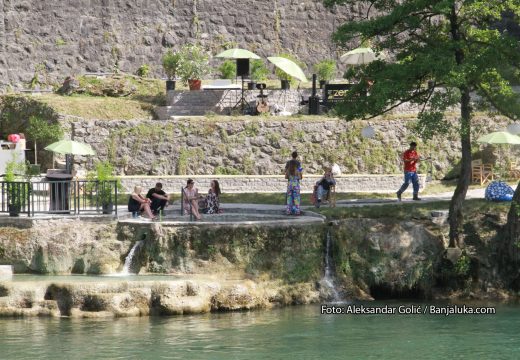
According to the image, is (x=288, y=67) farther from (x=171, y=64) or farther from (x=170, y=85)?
(x=171, y=64)

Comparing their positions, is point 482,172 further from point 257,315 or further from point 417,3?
point 257,315

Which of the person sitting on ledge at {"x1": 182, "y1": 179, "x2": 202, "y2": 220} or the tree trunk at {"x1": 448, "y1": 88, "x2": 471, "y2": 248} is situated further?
the person sitting on ledge at {"x1": 182, "y1": 179, "x2": 202, "y2": 220}

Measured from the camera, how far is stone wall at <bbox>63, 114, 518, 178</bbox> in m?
42.9

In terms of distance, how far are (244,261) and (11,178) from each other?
646 cm

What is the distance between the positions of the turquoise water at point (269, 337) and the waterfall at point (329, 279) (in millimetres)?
1537

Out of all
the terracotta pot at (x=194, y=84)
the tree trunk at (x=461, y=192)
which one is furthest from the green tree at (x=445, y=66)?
the terracotta pot at (x=194, y=84)

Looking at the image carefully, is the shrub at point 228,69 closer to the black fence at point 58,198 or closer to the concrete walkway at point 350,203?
the concrete walkway at point 350,203

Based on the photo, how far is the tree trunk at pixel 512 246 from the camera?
33750 mm

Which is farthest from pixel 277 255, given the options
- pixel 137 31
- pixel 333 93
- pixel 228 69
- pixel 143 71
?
pixel 137 31

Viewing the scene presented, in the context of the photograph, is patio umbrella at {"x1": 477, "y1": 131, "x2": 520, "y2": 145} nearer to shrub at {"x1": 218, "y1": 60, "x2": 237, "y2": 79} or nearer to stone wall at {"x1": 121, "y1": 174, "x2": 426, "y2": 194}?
stone wall at {"x1": 121, "y1": 174, "x2": 426, "y2": 194}

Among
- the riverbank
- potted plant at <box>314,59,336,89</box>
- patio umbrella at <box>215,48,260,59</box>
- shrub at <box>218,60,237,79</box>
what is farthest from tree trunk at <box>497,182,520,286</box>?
shrub at <box>218,60,237,79</box>

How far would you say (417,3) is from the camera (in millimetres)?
34312

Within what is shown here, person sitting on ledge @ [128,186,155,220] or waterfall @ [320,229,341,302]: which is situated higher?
person sitting on ledge @ [128,186,155,220]

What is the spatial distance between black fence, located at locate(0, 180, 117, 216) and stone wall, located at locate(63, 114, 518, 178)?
691 centimetres
